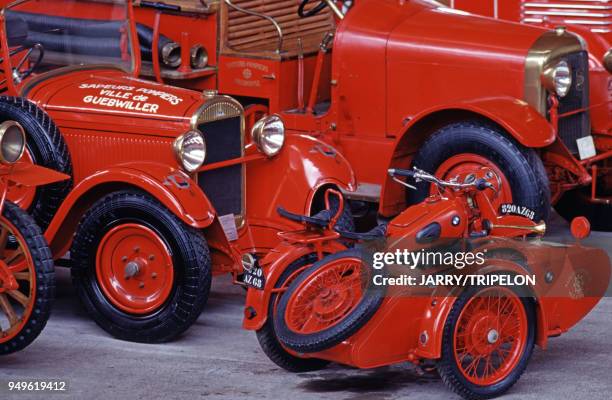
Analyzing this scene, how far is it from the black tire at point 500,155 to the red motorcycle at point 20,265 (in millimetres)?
2646

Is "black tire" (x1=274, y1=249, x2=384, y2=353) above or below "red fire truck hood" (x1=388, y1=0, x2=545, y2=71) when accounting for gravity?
below

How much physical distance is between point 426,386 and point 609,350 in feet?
3.49

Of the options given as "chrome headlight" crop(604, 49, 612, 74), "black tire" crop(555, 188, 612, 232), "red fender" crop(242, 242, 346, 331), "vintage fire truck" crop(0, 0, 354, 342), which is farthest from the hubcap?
"black tire" crop(555, 188, 612, 232)

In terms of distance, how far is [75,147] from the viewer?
22.0 feet

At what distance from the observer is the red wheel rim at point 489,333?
5262 mm

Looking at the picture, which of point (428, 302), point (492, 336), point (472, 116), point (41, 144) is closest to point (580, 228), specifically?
point (492, 336)

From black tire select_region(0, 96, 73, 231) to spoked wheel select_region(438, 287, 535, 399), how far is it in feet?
7.66

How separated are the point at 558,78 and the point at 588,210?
1.42 m

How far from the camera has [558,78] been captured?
748 cm

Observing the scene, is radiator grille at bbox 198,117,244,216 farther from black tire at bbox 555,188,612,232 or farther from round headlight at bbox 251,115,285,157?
black tire at bbox 555,188,612,232

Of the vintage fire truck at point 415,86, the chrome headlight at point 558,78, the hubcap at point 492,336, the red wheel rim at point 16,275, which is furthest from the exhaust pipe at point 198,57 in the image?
the hubcap at point 492,336

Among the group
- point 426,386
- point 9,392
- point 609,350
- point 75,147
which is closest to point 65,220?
point 75,147

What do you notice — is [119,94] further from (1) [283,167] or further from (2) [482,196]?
(2) [482,196]

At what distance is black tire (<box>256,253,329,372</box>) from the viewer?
5.57m
